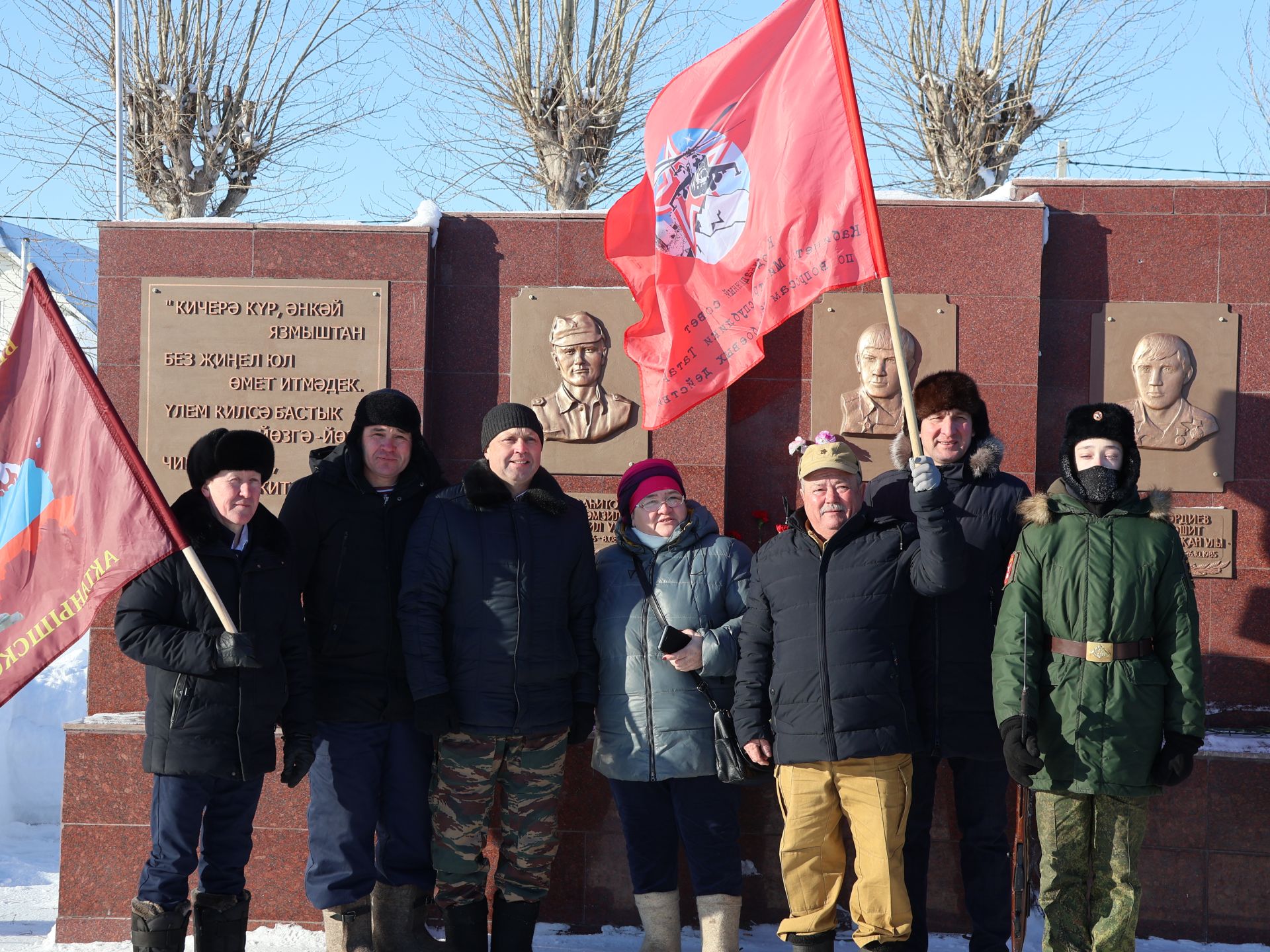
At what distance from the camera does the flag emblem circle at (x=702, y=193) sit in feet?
12.3

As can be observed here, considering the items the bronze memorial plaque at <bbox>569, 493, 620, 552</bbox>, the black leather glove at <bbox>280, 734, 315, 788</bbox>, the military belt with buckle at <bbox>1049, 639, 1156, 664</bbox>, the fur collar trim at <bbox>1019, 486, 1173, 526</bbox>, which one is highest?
the fur collar trim at <bbox>1019, 486, 1173, 526</bbox>

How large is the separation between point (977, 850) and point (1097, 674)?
0.88 metres

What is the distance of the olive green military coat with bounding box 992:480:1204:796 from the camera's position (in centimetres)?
341

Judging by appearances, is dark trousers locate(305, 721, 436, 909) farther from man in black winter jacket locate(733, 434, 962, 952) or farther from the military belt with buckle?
the military belt with buckle

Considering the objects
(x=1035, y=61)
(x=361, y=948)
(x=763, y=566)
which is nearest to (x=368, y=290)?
(x=763, y=566)

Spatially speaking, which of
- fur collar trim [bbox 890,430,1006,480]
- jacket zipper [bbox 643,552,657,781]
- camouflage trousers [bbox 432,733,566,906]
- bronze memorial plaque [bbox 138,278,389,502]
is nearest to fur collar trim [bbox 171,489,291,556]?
camouflage trousers [bbox 432,733,566,906]

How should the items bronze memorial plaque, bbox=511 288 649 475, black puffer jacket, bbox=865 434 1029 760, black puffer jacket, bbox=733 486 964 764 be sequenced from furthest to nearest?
bronze memorial plaque, bbox=511 288 649 475 < black puffer jacket, bbox=865 434 1029 760 < black puffer jacket, bbox=733 486 964 764

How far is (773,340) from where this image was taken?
520 centimetres

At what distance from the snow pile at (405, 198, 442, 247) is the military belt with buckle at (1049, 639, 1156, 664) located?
3.22 meters

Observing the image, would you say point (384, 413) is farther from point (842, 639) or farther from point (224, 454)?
point (842, 639)

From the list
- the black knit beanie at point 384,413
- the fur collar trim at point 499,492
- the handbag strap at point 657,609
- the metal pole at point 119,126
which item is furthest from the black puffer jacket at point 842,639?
the metal pole at point 119,126

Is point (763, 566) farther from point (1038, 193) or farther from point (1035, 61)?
point (1035, 61)

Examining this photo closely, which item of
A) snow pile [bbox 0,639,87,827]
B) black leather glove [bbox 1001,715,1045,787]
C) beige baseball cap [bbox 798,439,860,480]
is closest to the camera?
black leather glove [bbox 1001,715,1045,787]

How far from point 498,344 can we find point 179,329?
1.42 meters
